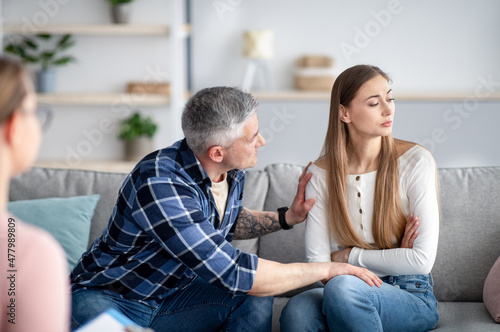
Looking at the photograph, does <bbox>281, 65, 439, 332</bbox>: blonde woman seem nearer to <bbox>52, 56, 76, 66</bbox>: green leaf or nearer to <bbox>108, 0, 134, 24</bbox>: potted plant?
<bbox>108, 0, 134, 24</bbox>: potted plant

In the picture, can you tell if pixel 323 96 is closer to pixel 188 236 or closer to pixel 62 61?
pixel 62 61

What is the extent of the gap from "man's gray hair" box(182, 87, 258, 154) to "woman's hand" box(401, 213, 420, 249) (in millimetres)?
575

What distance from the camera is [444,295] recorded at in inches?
75.9

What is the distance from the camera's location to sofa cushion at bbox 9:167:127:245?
2107 millimetres

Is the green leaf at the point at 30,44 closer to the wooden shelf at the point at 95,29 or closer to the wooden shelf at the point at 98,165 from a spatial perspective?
the wooden shelf at the point at 95,29

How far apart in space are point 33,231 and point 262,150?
3.48 meters

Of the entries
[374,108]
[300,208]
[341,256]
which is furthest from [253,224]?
[374,108]

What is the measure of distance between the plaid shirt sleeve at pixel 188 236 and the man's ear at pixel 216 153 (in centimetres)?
17

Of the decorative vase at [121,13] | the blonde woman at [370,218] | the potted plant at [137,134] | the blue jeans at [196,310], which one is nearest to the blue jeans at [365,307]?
the blonde woman at [370,218]

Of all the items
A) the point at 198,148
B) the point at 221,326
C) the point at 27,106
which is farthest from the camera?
the point at 221,326

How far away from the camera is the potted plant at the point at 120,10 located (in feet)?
13.5

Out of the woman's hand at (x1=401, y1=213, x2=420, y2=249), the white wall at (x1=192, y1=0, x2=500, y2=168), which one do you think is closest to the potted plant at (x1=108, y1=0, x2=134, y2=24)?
the white wall at (x1=192, y1=0, x2=500, y2=168)

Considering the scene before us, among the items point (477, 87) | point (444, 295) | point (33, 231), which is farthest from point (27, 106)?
point (477, 87)

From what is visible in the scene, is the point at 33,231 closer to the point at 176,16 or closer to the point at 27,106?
the point at 27,106
